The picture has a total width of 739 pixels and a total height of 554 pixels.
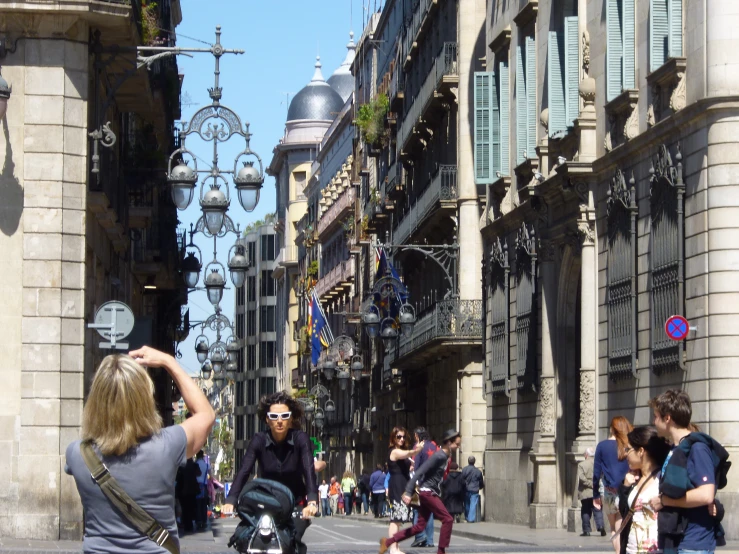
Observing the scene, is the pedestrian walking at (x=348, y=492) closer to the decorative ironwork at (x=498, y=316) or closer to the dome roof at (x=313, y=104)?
the decorative ironwork at (x=498, y=316)

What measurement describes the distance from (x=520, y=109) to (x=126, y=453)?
2711 centimetres

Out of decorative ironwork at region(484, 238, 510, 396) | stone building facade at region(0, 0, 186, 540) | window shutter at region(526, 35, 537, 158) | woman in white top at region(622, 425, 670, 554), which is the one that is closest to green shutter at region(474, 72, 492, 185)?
decorative ironwork at region(484, 238, 510, 396)

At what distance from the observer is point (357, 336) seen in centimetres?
7531

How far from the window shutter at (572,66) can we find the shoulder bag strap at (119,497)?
906 inches

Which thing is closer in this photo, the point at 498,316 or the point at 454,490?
the point at 454,490

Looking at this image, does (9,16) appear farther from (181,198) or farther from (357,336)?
(357,336)

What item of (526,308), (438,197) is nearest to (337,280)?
(438,197)

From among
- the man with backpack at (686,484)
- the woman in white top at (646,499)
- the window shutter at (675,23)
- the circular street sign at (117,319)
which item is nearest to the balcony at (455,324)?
the window shutter at (675,23)

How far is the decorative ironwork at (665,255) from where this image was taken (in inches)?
913

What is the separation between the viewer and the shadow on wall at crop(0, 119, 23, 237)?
23438 mm

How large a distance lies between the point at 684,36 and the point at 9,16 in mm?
9090

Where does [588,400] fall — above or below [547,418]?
above

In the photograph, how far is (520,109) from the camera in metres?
33.0

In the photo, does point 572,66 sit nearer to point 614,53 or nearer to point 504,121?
point 614,53
